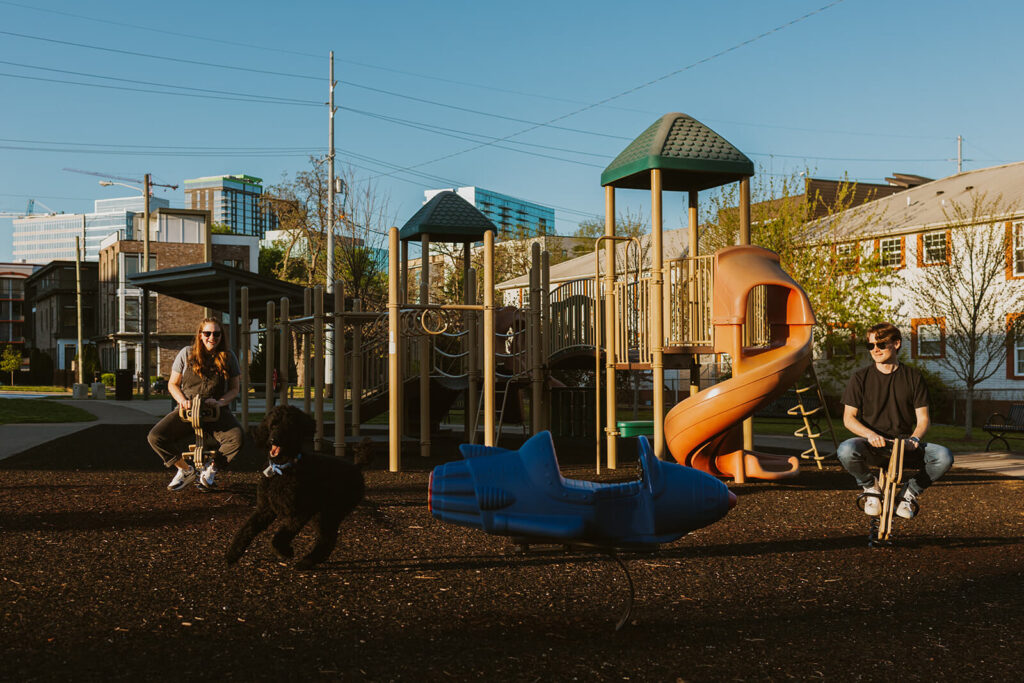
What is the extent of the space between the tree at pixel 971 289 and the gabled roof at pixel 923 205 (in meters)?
0.50

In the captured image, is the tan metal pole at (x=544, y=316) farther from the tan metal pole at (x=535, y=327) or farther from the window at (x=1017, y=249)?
the window at (x=1017, y=249)

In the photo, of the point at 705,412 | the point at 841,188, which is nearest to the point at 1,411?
the point at 705,412

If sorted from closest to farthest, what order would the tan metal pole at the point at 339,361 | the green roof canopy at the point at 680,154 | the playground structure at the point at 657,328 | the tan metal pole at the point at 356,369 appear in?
1. the playground structure at the point at 657,328
2. the green roof canopy at the point at 680,154
3. the tan metal pole at the point at 339,361
4. the tan metal pole at the point at 356,369

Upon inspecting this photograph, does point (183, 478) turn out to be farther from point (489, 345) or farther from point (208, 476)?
point (489, 345)

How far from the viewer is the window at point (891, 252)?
3588cm

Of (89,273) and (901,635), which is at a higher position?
(89,273)

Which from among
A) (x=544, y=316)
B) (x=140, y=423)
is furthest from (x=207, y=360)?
(x=140, y=423)

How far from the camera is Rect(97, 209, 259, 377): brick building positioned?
65.9m

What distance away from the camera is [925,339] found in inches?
1375

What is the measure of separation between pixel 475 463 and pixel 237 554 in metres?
2.06

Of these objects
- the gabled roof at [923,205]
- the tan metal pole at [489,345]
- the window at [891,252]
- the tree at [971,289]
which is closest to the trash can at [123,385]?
the gabled roof at [923,205]

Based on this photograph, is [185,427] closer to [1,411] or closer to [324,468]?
[324,468]

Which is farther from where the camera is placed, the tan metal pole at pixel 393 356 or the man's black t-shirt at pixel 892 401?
the tan metal pole at pixel 393 356

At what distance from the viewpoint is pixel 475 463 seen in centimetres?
517
